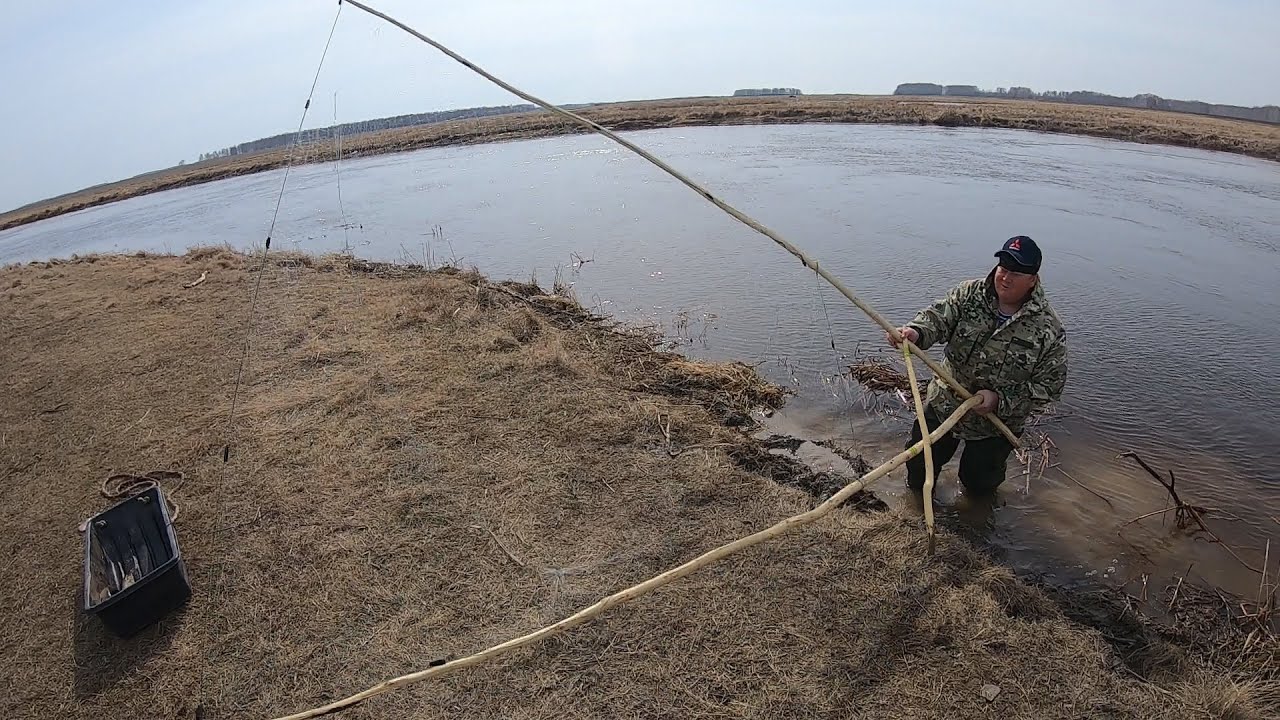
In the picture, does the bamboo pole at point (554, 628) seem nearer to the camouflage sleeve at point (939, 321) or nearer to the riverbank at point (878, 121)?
the camouflage sleeve at point (939, 321)

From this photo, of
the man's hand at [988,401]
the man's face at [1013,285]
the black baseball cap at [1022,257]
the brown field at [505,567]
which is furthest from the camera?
the man's hand at [988,401]

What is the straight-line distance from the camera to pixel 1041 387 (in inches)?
149

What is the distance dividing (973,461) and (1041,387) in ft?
2.82

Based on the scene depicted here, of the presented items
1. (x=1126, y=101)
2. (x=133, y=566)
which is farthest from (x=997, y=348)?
(x=1126, y=101)

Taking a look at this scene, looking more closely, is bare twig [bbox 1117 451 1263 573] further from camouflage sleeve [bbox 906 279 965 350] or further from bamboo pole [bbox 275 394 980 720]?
bamboo pole [bbox 275 394 980 720]

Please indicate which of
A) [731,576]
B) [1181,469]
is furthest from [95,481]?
[1181,469]

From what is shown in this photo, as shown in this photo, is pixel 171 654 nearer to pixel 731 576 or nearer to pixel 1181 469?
pixel 731 576

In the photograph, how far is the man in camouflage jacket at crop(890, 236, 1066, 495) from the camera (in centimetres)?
369

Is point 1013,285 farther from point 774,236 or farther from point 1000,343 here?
point 774,236

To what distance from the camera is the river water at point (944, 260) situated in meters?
4.86

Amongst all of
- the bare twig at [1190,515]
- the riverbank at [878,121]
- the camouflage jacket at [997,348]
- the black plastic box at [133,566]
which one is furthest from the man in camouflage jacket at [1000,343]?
the riverbank at [878,121]

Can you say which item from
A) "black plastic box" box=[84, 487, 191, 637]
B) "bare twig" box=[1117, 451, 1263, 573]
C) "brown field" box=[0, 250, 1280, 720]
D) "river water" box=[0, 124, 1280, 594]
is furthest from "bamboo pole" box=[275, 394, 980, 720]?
"bare twig" box=[1117, 451, 1263, 573]

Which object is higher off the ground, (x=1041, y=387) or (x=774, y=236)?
(x=774, y=236)

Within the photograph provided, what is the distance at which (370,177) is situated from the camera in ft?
83.6
